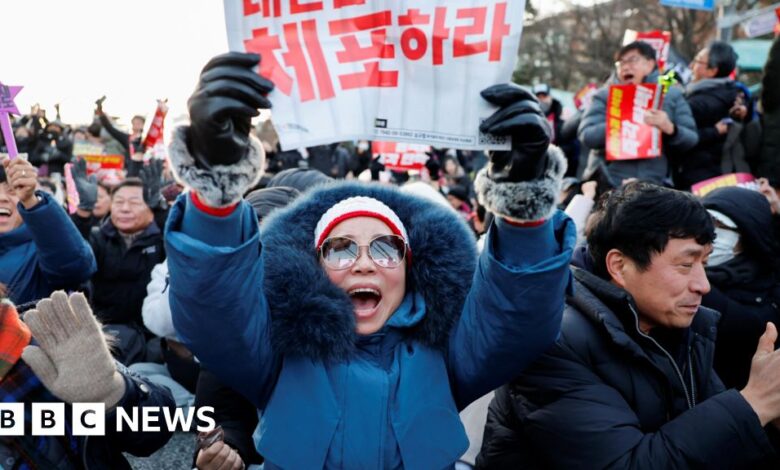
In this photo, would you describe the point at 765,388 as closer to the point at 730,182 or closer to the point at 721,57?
the point at 730,182

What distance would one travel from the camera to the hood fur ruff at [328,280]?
80.0 inches

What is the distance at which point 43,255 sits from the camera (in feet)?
12.1

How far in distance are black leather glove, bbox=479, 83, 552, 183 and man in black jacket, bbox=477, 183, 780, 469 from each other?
26.3 inches

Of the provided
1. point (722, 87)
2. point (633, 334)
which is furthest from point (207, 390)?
point (722, 87)

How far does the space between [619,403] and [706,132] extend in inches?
183

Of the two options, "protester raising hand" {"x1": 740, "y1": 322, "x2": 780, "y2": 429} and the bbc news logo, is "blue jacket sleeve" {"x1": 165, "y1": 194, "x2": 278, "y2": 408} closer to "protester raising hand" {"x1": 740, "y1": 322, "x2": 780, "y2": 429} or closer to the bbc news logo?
the bbc news logo

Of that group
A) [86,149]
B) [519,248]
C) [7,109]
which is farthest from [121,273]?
[86,149]

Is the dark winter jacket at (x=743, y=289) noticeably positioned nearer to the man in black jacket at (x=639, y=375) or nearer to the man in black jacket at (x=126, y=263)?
the man in black jacket at (x=639, y=375)

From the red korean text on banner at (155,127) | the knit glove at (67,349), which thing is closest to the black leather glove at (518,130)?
the knit glove at (67,349)

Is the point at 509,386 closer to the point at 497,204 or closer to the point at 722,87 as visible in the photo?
the point at 497,204

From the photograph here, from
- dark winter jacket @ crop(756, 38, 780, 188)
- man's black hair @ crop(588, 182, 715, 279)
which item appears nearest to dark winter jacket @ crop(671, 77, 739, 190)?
dark winter jacket @ crop(756, 38, 780, 188)

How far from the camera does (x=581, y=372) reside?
88.9 inches

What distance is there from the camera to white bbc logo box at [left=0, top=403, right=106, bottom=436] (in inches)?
79.5

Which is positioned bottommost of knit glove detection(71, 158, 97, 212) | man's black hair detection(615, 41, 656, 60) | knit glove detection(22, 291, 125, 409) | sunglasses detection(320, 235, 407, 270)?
knit glove detection(71, 158, 97, 212)
